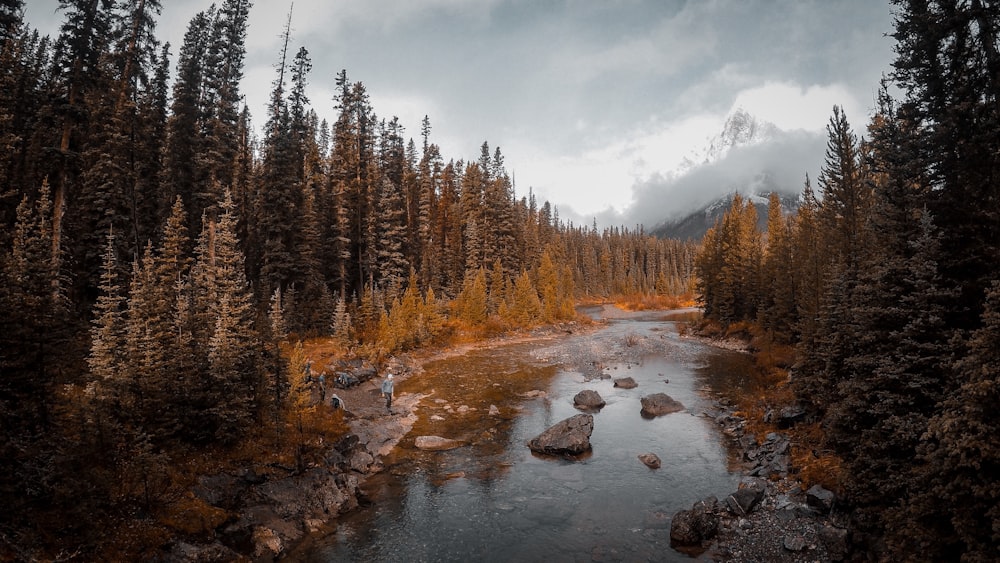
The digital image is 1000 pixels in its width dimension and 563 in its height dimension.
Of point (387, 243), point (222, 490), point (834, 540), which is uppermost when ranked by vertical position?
point (387, 243)

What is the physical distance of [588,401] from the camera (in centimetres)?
3047

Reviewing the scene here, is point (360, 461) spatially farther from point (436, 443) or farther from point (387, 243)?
point (387, 243)

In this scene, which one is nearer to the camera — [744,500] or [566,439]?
[744,500]

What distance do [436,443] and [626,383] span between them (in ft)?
58.2

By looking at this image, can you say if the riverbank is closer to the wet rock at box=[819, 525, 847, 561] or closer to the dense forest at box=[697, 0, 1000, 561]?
the wet rock at box=[819, 525, 847, 561]

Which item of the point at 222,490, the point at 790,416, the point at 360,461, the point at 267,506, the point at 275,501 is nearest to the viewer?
the point at 222,490

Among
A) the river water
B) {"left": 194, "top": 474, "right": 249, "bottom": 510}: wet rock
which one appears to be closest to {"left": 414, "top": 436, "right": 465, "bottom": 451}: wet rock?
the river water

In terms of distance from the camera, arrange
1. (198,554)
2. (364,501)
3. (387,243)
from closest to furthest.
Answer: (198,554)
(364,501)
(387,243)

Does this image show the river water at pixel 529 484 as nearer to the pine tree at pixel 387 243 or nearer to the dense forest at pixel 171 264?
the dense forest at pixel 171 264

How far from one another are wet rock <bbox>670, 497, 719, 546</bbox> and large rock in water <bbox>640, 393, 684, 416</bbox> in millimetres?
13337

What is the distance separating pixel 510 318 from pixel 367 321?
25.1 meters

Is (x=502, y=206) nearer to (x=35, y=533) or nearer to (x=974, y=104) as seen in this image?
(x=974, y=104)

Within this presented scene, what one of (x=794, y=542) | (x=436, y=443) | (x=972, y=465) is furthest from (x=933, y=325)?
(x=436, y=443)

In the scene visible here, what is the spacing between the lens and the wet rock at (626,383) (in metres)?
35.4
